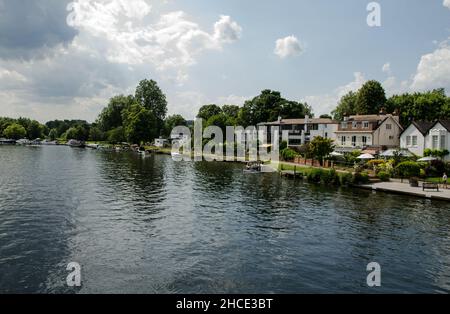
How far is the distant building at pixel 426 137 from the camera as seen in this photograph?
221 ft

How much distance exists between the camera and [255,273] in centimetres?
2206

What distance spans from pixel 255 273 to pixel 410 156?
56.7 meters

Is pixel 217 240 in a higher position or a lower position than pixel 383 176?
lower

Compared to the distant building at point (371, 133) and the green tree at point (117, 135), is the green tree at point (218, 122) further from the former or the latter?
the distant building at point (371, 133)

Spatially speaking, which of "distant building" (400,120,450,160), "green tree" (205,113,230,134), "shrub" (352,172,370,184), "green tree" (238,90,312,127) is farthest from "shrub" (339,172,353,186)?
"green tree" (205,113,230,134)

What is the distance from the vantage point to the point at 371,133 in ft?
290

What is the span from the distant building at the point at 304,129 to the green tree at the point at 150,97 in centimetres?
6908

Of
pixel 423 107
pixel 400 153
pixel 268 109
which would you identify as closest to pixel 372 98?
pixel 423 107

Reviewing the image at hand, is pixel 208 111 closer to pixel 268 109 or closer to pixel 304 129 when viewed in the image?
pixel 268 109

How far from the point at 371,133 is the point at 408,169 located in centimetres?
3025

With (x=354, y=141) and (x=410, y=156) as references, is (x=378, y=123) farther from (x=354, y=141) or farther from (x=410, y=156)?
(x=410, y=156)

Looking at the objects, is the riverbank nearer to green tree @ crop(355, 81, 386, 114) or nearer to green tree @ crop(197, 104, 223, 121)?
green tree @ crop(355, 81, 386, 114)

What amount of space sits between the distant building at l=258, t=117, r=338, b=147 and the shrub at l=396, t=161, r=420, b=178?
1955 inches

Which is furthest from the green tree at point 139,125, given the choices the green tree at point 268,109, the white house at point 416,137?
the white house at point 416,137
